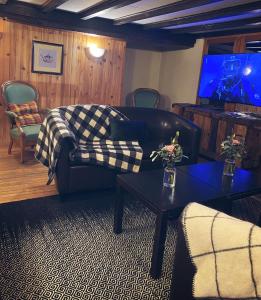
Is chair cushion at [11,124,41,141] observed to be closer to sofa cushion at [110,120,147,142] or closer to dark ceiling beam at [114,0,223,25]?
sofa cushion at [110,120,147,142]

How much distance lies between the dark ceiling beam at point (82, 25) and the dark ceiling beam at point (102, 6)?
0.26 meters

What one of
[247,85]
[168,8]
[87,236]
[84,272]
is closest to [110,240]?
[87,236]

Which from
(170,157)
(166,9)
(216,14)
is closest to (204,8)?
(216,14)

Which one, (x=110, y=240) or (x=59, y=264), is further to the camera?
(x=110, y=240)

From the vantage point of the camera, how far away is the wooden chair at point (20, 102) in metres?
3.74

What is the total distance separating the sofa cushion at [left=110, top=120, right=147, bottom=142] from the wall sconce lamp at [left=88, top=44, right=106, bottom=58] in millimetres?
1886

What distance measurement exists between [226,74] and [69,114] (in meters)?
2.44

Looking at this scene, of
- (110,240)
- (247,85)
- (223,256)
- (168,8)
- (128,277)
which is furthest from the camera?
(247,85)

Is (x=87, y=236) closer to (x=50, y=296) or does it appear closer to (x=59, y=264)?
(x=59, y=264)

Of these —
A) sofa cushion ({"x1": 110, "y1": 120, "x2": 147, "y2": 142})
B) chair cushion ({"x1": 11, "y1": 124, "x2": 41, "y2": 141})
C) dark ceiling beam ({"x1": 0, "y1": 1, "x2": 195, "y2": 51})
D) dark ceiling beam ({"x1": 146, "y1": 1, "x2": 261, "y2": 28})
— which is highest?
dark ceiling beam ({"x1": 146, "y1": 1, "x2": 261, "y2": 28})

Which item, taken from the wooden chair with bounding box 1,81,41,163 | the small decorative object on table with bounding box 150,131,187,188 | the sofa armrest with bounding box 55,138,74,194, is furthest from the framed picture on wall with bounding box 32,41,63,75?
the small decorative object on table with bounding box 150,131,187,188

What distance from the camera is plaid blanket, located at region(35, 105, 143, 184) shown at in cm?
277

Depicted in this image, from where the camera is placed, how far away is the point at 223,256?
0.91m

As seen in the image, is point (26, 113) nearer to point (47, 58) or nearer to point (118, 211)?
point (47, 58)
